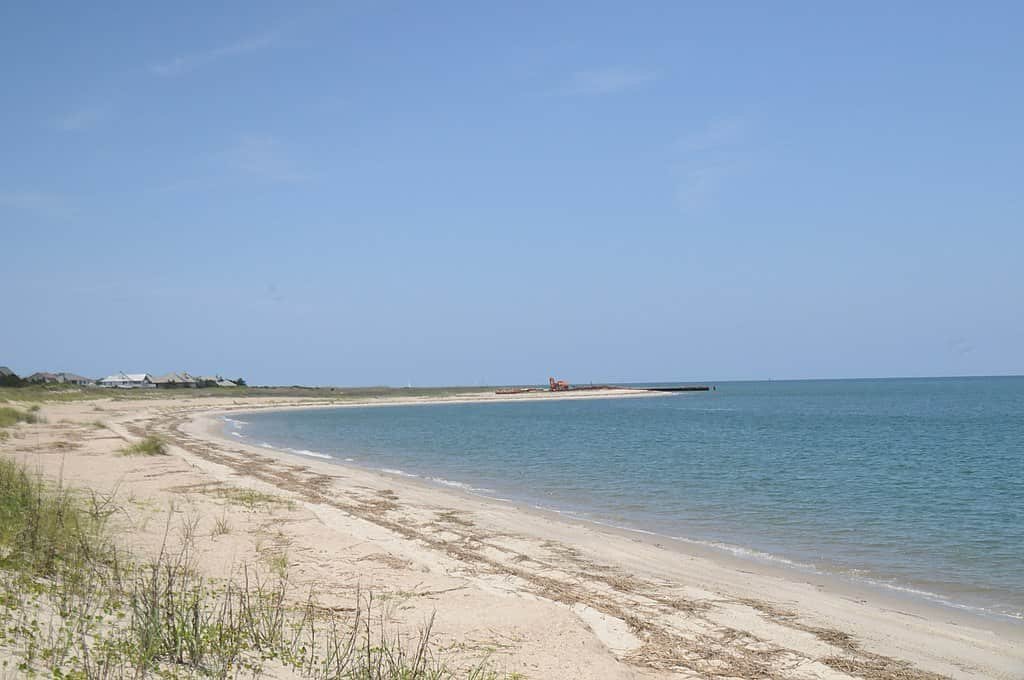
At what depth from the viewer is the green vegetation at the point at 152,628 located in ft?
18.3


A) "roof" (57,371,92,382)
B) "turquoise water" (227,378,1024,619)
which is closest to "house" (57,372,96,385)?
"roof" (57,371,92,382)

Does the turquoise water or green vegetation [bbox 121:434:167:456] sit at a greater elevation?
green vegetation [bbox 121:434:167:456]

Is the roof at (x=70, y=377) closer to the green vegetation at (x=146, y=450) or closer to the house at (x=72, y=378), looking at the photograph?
the house at (x=72, y=378)

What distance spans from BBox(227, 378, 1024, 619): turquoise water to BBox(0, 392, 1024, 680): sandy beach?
1.68 metres

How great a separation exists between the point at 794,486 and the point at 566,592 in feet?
50.0

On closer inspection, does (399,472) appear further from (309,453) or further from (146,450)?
(309,453)

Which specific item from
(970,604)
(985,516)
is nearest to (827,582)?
(970,604)

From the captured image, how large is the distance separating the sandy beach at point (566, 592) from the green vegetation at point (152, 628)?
3.13ft

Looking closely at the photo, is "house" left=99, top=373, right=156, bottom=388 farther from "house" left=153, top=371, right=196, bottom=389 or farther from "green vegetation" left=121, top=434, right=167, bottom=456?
"green vegetation" left=121, top=434, right=167, bottom=456

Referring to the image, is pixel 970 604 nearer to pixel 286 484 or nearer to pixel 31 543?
pixel 31 543

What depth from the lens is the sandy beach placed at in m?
7.88

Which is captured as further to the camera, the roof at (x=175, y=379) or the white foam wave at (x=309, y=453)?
the roof at (x=175, y=379)

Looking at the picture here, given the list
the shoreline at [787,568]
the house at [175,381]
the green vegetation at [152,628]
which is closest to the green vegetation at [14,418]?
the shoreline at [787,568]

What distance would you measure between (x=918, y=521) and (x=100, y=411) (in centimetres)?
5948
